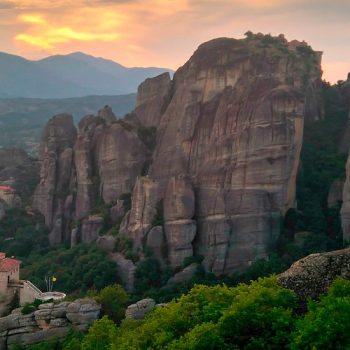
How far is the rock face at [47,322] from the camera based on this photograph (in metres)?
34.9

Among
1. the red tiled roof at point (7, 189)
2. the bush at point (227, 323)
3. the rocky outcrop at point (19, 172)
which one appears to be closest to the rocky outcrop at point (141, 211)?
the red tiled roof at point (7, 189)

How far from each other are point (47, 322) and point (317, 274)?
16.8 m

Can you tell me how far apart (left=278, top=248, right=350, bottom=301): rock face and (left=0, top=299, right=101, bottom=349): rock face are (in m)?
14.5

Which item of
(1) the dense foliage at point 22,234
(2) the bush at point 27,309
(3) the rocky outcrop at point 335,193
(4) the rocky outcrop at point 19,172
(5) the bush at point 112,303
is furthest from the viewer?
(4) the rocky outcrop at point 19,172

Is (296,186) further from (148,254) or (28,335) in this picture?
(28,335)

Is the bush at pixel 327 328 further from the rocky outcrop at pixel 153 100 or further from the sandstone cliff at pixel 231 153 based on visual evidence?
the rocky outcrop at pixel 153 100

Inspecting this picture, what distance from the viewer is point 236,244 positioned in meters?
48.5

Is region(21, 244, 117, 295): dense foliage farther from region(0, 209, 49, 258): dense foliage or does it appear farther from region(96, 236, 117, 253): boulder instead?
region(0, 209, 49, 258): dense foliage

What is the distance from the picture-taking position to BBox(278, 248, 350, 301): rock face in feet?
71.9

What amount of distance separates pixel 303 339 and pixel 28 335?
19863mm

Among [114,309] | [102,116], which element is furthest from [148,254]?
[102,116]

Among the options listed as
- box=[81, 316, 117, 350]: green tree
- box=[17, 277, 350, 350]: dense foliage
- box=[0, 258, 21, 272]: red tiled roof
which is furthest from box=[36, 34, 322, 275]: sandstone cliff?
box=[17, 277, 350, 350]: dense foliage

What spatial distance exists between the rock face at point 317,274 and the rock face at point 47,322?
570 inches

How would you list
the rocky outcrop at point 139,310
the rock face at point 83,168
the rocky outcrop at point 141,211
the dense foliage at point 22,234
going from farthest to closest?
the dense foliage at point 22,234 → the rock face at point 83,168 → the rocky outcrop at point 141,211 → the rocky outcrop at point 139,310
